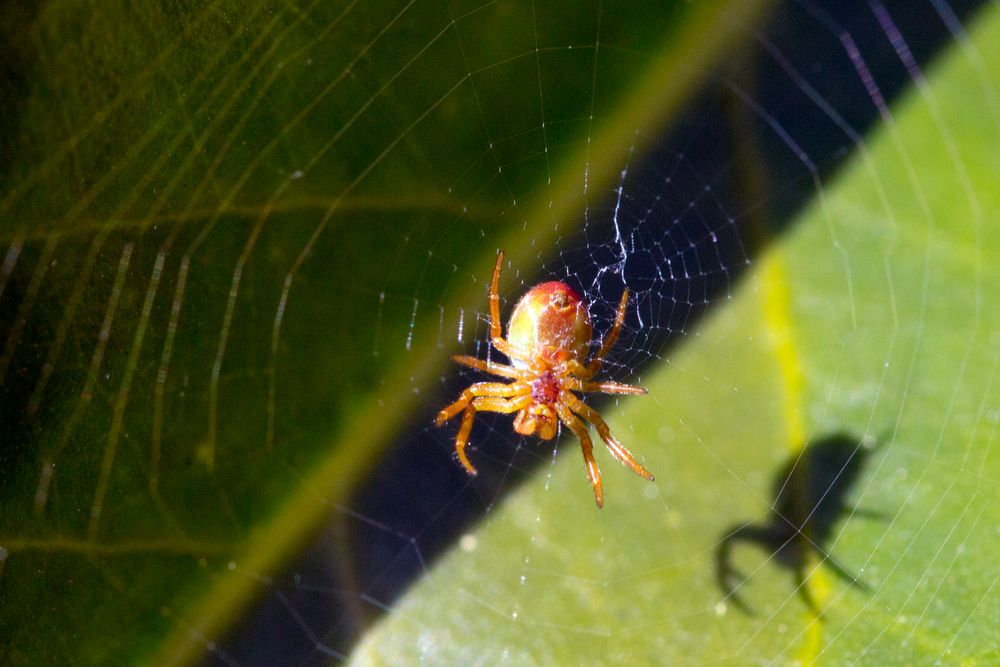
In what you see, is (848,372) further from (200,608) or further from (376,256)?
(200,608)

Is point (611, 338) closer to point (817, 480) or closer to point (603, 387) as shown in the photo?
point (603, 387)

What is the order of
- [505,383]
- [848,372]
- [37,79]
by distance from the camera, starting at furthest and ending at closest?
[505,383] < [848,372] < [37,79]

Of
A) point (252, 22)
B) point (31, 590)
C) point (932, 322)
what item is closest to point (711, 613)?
point (932, 322)

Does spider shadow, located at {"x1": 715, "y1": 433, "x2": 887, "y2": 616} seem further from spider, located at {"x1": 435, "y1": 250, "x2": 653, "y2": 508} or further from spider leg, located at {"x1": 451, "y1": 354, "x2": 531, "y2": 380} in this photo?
spider leg, located at {"x1": 451, "y1": 354, "x2": 531, "y2": 380}

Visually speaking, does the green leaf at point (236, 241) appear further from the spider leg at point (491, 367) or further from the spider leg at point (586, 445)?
the spider leg at point (586, 445)

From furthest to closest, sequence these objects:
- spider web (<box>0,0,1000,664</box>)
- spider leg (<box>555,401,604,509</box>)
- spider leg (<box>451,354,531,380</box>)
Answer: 1. spider leg (<box>451,354,531,380</box>)
2. spider leg (<box>555,401,604,509</box>)
3. spider web (<box>0,0,1000,664</box>)

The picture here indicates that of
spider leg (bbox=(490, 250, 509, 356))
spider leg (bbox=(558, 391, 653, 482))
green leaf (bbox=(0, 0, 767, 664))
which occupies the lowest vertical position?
spider leg (bbox=(558, 391, 653, 482))

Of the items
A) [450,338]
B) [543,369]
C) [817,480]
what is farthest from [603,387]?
[817,480]

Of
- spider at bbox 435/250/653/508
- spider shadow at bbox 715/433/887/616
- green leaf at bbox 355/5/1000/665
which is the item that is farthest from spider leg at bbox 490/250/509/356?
spider shadow at bbox 715/433/887/616
